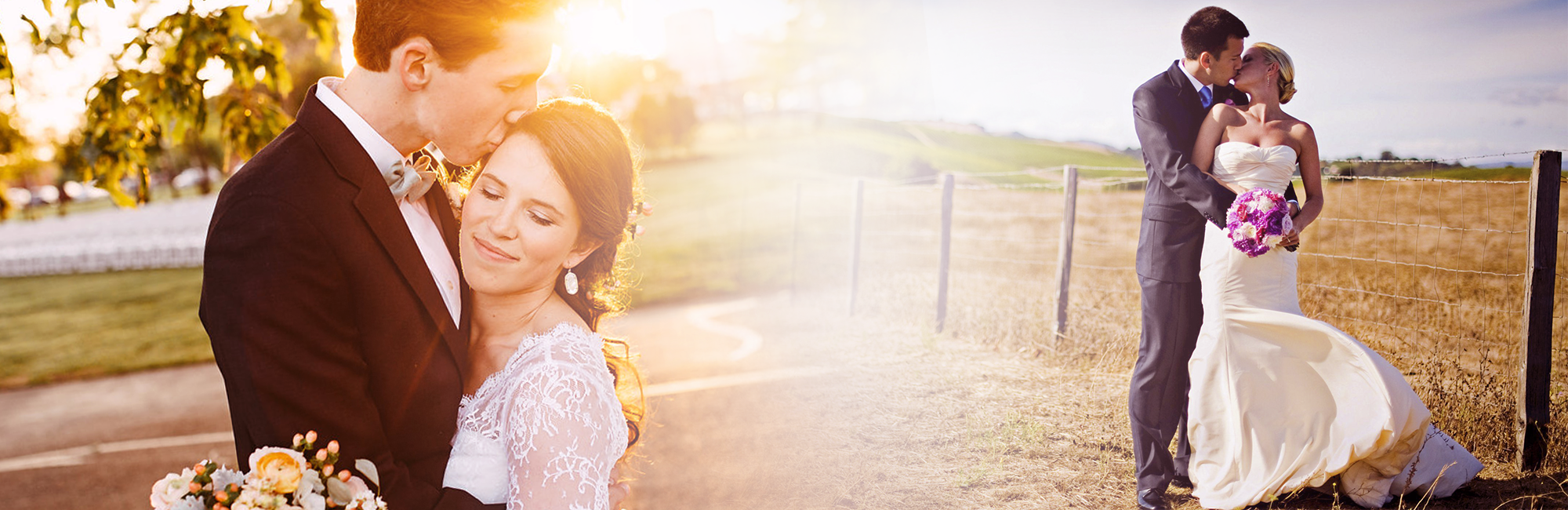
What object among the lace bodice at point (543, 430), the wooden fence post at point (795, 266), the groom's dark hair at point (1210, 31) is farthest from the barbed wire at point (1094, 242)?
the wooden fence post at point (795, 266)

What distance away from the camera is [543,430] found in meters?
2.08

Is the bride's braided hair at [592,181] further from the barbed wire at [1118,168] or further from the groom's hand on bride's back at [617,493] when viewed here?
the barbed wire at [1118,168]

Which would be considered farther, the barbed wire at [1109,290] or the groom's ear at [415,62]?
the barbed wire at [1109,290]

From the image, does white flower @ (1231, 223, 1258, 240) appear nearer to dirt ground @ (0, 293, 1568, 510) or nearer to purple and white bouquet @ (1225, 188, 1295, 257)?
purple and white bouquet @ (1225, 188, 1295, 257)

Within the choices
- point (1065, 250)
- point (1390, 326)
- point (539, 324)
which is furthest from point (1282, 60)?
point (539, 324)

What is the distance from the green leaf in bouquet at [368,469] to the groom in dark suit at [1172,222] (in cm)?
286

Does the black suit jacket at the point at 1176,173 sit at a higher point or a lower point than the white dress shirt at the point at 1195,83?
lower

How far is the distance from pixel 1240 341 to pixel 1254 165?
0.82 m

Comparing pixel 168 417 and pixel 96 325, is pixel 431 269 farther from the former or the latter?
pixel 96 325

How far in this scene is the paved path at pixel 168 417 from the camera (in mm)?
5746

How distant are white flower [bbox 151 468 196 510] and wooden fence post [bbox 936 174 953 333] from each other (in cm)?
474

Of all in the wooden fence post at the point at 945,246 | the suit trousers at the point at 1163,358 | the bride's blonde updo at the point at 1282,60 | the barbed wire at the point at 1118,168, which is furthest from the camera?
the wooden fence post at the point at 945,246

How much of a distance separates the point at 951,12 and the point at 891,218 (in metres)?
6.67

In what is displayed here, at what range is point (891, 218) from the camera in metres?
10.6
